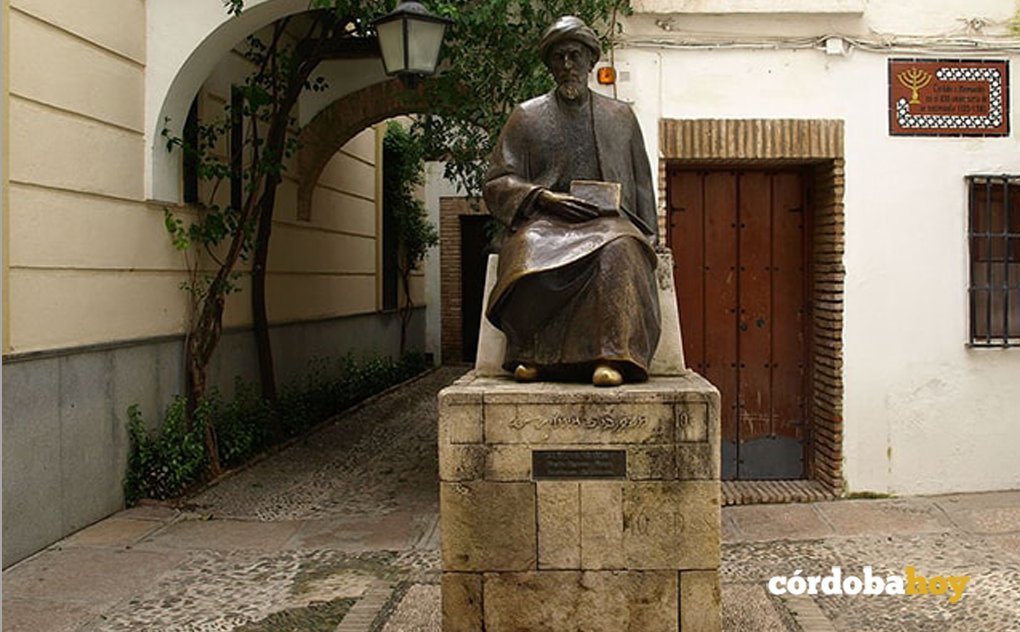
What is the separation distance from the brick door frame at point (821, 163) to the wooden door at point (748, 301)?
222mm

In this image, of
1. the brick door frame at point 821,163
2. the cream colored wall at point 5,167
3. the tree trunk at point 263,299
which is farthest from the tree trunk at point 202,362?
the brick door frame at point 821,163

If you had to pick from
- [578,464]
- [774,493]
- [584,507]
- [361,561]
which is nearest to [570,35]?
[578,464]

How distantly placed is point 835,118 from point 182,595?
4593mm

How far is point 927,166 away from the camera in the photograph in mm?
6141

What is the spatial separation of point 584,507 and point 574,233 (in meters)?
1.03

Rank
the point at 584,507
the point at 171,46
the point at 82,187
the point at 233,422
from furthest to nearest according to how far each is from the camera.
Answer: the point at 233,422
the point at 171,46
the point at 82,187
the point at 584,507

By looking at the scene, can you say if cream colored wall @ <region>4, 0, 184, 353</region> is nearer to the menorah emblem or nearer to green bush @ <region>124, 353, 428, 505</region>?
green bush @ <region>124, 353, 428, 505</region>

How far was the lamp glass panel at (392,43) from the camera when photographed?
5578 millimetres

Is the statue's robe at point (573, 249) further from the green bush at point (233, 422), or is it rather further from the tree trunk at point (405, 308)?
the tree trunk at point (405, 308)

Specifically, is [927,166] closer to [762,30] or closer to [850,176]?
[850,176]

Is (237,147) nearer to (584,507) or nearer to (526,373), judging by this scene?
(526,373)

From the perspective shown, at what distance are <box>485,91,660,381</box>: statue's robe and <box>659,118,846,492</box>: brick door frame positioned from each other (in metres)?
1.97

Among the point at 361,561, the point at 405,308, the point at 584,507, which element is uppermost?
the point at 405,308

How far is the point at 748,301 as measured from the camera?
→ 6.56 m
